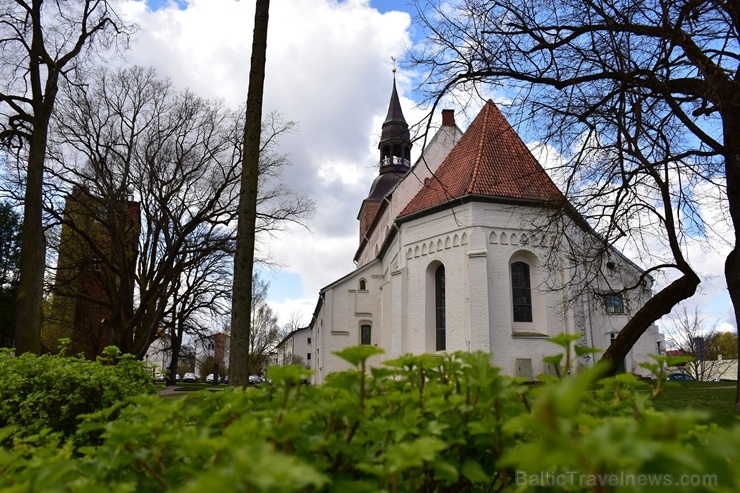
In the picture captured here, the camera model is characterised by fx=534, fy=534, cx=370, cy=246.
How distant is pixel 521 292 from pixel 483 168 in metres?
4.77

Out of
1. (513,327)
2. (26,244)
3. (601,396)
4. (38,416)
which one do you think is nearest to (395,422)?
(601,396)

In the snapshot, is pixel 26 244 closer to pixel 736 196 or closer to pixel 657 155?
pixel 657 155

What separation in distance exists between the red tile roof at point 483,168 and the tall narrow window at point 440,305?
8.81ft

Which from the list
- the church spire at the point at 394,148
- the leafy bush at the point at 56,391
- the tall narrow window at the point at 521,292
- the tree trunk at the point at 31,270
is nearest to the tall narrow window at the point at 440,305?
the tall narrow window at the point at 521,292

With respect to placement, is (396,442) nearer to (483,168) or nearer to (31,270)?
(31,270)

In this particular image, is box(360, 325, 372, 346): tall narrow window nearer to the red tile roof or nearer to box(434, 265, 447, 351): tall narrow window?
box(434, 265, 447, 351): tall narrow window

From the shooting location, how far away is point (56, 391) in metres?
5.82

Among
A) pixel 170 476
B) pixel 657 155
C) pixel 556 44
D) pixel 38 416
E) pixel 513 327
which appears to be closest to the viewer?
pixel 170 476

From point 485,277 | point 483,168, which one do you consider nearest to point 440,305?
point 485,277

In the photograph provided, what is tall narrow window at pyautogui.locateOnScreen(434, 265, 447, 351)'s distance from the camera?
1981cm

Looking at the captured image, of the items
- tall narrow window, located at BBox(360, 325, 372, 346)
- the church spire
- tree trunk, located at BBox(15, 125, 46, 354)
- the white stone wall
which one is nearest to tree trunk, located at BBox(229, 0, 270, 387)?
tree trunk, located at BBox(15, 125, 46, 354)

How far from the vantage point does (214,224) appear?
2130 centimetres

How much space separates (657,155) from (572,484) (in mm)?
9283

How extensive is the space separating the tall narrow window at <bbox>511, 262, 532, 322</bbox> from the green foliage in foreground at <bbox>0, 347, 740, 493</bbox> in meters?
17.3
